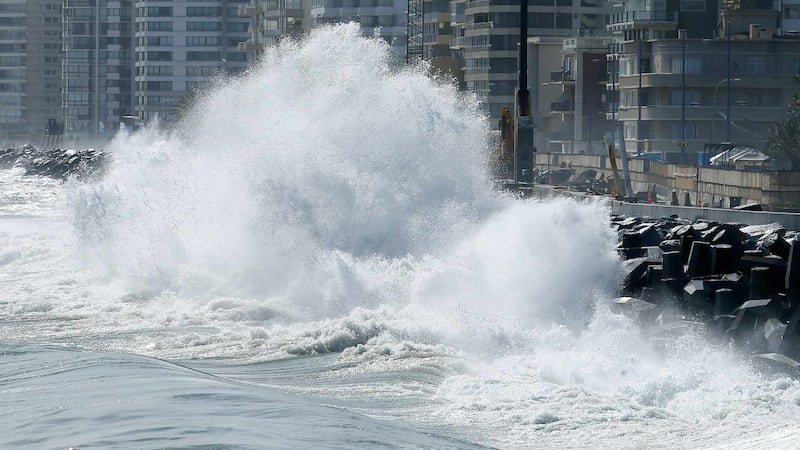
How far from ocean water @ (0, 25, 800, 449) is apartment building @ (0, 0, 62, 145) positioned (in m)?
136

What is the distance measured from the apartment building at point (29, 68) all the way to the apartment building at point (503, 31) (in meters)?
84.6

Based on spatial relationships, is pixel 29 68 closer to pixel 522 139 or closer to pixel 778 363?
pixel 522 139

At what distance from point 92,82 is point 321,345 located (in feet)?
466

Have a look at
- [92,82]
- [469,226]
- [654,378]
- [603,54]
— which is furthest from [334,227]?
[92,82]

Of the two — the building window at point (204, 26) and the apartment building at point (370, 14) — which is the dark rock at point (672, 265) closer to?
the apartment building at point (370, 14)

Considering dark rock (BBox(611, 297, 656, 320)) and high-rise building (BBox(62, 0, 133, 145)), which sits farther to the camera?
high-rise building (BBox(62, 0, 133, 145))

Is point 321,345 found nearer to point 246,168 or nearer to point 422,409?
point 422,409

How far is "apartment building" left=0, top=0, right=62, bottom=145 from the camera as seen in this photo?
6678 inches

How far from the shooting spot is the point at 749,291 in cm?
1900

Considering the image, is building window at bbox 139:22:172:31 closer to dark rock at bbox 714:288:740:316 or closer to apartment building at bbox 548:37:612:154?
apartment building at bbox 548:37:612:154

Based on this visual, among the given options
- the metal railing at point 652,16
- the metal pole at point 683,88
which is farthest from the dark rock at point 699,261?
the metal railing at point 652,16

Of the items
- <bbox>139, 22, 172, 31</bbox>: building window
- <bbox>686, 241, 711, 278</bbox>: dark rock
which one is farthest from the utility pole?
<bbox>139, 22, 172, 31</bbox>: building window

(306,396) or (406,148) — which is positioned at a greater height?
(406,148)

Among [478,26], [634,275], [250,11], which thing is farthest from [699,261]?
[250,11]
